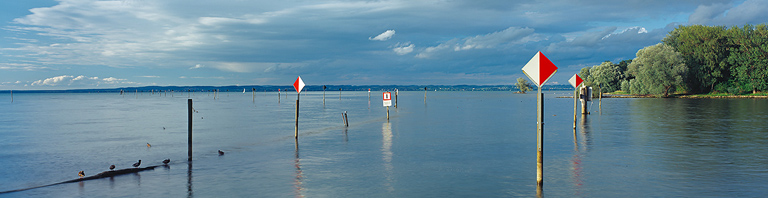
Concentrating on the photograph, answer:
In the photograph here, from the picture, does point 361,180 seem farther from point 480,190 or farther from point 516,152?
point 516,152

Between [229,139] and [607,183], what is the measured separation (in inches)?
899

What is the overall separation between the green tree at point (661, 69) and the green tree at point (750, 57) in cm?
1021

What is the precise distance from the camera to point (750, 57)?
109 m

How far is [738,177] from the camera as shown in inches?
652

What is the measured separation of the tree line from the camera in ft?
361

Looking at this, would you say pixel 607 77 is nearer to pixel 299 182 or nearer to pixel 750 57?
Result: pixel 750 57

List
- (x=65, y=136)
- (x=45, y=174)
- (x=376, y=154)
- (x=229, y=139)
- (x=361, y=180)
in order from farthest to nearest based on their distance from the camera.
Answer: (x=65, y=136)
(x=229, y=139)
(x=376, y=154)
(x=45, y=174)
(x=361, y=180)

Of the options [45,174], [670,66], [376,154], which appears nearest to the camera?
[45,174]

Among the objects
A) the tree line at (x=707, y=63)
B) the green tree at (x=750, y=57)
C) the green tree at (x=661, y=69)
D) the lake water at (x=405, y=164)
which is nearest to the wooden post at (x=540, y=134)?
the lake water at (x=405, y=164)

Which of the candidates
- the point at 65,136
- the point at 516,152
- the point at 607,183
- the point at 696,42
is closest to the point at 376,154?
the point at 516,152

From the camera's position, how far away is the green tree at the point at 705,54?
11466cm

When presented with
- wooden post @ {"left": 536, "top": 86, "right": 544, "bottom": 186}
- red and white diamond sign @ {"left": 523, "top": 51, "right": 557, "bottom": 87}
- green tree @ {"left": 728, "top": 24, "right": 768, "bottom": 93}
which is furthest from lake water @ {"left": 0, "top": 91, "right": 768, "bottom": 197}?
green tree @ {"left": 728, "top": 24, "right": 768, "bottom": 93}

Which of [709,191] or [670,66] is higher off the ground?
[670,66]

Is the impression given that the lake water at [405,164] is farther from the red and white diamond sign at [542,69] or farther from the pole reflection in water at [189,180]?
the red and white diamond sign at [542,69]
